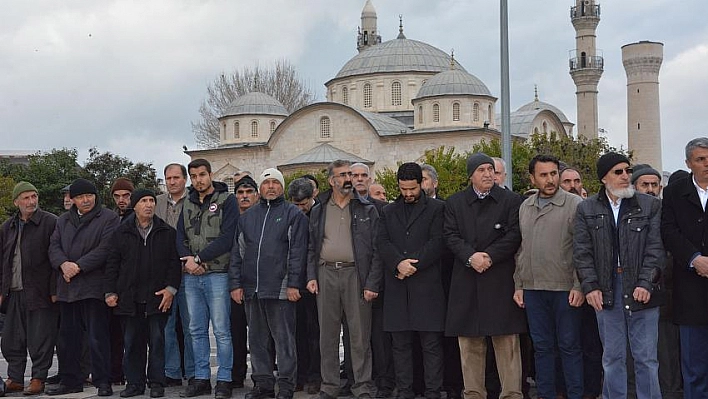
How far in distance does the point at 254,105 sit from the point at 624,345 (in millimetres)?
52169

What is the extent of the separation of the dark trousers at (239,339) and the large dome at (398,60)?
54.0 meters

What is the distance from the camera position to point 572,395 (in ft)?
24.0

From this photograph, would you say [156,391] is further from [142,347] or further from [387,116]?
[387,116]

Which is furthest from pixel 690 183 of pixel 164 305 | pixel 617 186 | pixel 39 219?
pixel 39 219

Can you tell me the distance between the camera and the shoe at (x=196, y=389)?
8.54 metres

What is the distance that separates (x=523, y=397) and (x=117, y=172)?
104 ft

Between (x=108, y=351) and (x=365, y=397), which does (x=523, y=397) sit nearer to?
(x=365, y=397)

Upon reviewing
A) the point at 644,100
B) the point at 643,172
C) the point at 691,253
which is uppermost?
the point at 644,100

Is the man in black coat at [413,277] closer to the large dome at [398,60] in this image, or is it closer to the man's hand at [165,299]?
the man's hand at [165,299]

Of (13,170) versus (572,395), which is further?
(13,170)

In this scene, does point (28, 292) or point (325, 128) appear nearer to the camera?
point (28, 292)

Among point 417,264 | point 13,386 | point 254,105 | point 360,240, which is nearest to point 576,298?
point 417,264

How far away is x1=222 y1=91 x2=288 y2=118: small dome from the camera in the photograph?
57.7 m

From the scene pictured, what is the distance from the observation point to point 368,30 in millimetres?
79000
